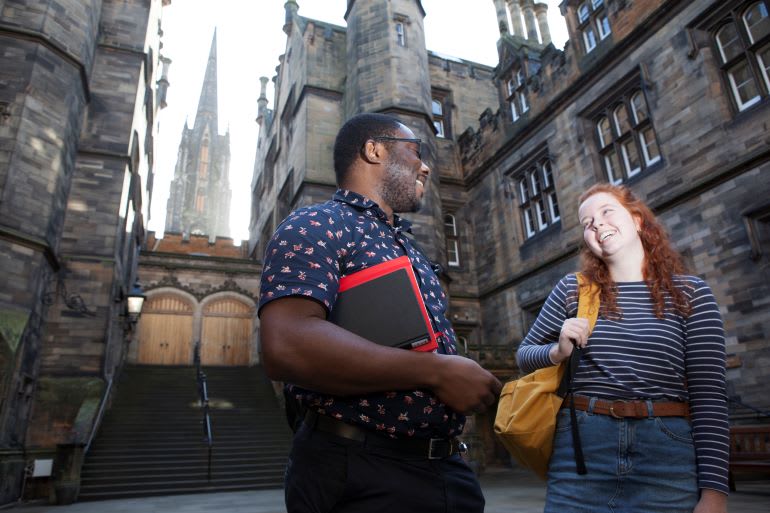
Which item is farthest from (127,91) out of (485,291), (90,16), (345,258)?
(345,258)

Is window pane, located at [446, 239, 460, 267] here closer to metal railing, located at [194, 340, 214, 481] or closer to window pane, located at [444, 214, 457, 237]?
window pane, located at [444, 214, 457, 237]

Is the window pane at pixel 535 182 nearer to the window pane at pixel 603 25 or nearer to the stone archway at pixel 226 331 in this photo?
the window pane at pixel 603 25

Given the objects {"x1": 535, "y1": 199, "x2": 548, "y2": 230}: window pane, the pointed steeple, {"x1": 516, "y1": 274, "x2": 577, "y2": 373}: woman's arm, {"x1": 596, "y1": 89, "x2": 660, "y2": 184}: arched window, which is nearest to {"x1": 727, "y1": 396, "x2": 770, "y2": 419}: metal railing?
{"x1": 596, "y1": 89, "x2": 660, "y2": 184}: arched window

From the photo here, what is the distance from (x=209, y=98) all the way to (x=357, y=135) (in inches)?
2531

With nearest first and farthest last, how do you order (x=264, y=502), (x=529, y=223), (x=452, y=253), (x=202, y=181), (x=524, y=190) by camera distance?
1. (x=264, y=502)
2. (x=529, y=223)
3. (x=524, y=190)
4. (x=452, y=253)
5. (x=202, y=181)

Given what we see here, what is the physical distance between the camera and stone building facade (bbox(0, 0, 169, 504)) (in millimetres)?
8406

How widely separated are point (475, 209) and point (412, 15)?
6.03m

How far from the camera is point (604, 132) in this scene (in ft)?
36.5

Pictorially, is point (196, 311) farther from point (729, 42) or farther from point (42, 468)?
point (729, 42)

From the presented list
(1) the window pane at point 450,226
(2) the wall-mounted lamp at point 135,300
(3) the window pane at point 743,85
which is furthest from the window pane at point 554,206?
(2) the wall-mounted lamp at point 135,300

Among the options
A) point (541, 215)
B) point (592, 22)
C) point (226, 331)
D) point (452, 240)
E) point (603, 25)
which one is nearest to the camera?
point (603, 25)

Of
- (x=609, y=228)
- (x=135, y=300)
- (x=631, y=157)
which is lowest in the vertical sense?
(x=609, y=228)

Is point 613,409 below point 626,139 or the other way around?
below

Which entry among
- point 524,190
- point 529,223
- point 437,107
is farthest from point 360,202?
point 437,107
